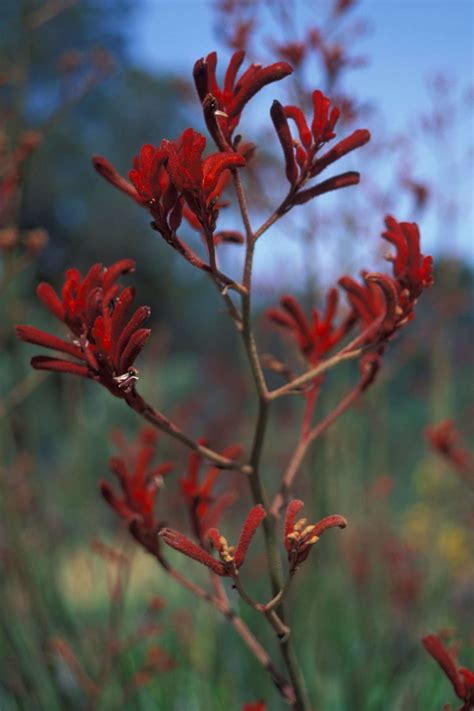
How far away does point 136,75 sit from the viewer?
11984 mm

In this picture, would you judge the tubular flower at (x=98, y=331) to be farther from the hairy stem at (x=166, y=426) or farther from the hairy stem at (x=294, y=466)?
the hairy stem at (x=294, y=466)

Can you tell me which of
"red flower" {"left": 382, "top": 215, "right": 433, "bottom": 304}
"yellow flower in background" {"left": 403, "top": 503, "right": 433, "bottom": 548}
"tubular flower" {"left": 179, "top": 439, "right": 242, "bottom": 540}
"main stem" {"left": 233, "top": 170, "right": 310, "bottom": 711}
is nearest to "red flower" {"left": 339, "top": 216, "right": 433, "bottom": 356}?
"red flower" {"left": 382, "top": 215, "right": 433, "bottom": 304}

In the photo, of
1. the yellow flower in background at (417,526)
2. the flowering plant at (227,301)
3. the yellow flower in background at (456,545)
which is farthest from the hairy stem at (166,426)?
the yellow flower in background at (417,526)

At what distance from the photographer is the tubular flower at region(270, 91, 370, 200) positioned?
636 mm

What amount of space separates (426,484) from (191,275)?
6.75 metres

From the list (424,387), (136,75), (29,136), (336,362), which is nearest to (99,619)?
(29,136)

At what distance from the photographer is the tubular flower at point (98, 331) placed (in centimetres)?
61

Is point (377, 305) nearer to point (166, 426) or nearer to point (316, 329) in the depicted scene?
point (316, 329)

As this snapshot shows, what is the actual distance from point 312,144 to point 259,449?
0.26 metres

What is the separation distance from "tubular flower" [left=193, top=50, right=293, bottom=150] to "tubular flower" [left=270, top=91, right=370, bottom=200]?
0.03m

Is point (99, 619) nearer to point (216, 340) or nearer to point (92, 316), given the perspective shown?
point (92, 316)

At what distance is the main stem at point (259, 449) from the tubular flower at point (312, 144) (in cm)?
5

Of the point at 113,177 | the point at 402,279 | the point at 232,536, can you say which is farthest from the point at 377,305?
the point at 232,536

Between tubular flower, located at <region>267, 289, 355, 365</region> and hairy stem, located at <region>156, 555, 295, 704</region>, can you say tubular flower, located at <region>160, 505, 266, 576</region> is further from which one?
tubular flower, located at <region>267, 289, 355, 365</region>
